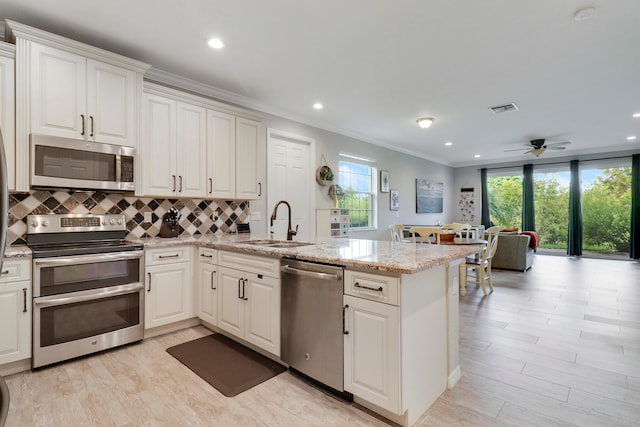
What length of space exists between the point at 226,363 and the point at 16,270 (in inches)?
63.4

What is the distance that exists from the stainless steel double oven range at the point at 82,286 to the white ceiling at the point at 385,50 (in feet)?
5.37

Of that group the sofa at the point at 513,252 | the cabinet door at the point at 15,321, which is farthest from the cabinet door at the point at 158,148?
the sofa at the point at 513,252

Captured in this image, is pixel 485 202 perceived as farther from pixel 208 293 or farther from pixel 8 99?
pixel 8 99

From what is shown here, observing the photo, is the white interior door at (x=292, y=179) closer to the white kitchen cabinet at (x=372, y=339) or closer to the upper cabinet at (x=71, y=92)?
the upper cabinet at (x=71, y=92)

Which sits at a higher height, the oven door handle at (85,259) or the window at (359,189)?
the window at (359,189)

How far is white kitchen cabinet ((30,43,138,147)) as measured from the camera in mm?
2547

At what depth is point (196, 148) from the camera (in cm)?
347

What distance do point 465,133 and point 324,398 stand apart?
5399 millimetres

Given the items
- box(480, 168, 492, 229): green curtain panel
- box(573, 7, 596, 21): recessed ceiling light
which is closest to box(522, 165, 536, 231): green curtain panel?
box(480, 168, 492, 229): green curtain panel

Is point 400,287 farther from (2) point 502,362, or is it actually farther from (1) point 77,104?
(1) point 77,104

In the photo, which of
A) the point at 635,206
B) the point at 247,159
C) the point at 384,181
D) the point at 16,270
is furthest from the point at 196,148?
the point at 635,206

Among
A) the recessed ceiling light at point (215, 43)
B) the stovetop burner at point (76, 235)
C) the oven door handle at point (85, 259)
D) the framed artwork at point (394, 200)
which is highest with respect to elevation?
the recessed ceiling light at point (215, 43)

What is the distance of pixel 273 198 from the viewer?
455 centimetres

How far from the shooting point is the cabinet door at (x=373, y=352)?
1777mm
